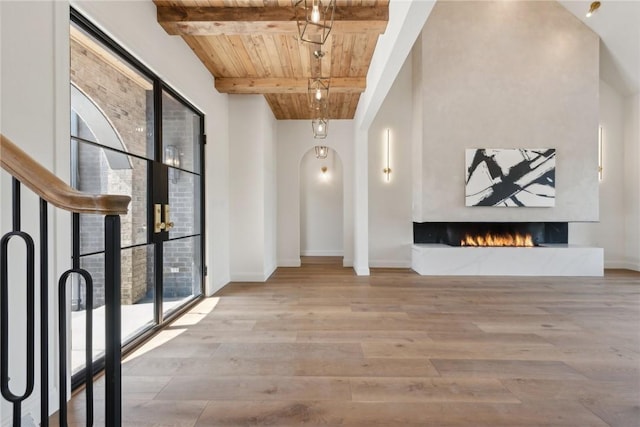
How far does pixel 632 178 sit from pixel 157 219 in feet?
25.4

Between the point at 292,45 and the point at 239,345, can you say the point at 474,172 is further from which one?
the point at 239,345

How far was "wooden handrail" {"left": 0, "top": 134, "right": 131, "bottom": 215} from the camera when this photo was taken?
973 mm

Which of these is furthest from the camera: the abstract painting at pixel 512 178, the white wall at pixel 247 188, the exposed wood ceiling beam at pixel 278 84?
the abstract painting at pixel 512 178

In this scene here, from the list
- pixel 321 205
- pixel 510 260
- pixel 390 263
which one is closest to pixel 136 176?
pixel 390 263

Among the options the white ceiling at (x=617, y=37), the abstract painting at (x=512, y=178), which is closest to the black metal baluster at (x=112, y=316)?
the abstract painting at (x=512, y=178)

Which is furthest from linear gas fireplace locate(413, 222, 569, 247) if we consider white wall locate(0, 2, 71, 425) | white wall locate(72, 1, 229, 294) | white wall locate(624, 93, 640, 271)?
white wall locate(0, 2, 71, 425)

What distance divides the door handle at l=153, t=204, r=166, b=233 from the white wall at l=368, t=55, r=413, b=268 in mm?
3977

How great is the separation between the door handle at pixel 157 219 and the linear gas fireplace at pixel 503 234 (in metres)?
4.75

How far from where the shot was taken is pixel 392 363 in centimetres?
228

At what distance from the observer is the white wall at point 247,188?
16.4 feet

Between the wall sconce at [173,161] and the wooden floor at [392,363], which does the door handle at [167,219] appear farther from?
the wooden floor at [392,363]

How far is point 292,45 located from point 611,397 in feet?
12.8

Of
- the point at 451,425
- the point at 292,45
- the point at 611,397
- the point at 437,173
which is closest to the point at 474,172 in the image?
the point at 437,173

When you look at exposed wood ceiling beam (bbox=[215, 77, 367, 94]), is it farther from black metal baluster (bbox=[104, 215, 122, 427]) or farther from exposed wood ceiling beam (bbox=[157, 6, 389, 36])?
black metal baluster (bbox=[104, 215, 122, 427])
